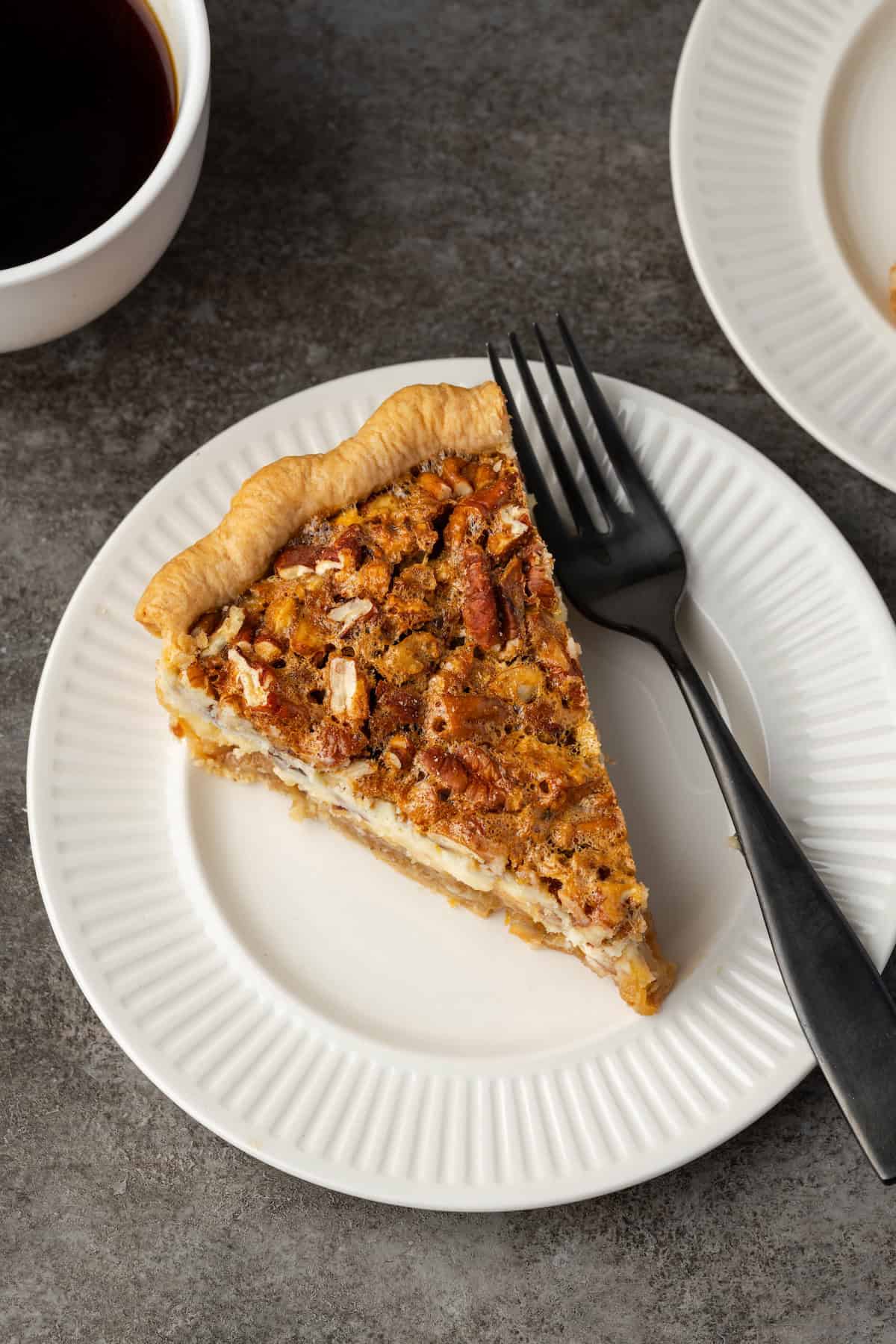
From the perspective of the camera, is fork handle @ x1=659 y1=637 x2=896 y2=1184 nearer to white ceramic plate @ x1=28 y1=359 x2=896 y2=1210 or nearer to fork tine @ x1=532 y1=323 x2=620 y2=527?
white ceramic plate @ x1=28 y1=359 x2=896 y2=1210

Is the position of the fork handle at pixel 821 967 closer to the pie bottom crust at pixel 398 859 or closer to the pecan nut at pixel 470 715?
the pie bottom crust at pixel 398 859

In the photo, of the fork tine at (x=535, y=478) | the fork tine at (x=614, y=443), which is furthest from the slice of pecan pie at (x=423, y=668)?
the fork tine at (x=614, y=443)

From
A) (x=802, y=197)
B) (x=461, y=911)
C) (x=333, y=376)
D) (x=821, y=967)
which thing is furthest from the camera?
(x=333, y=376)

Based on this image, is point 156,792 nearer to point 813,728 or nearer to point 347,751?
point 347,751

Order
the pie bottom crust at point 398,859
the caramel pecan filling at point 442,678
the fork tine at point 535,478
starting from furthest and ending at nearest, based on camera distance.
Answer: the fork tine at point 535,478, the pie bottom crust at point 398,859, the caramel pecan filling at point 442,678

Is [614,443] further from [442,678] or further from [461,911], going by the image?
[461,911]

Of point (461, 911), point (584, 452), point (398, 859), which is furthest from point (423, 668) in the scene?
point (584, 452)

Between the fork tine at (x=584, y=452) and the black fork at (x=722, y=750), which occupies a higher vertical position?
the fork tine at (x=584, y=452)
